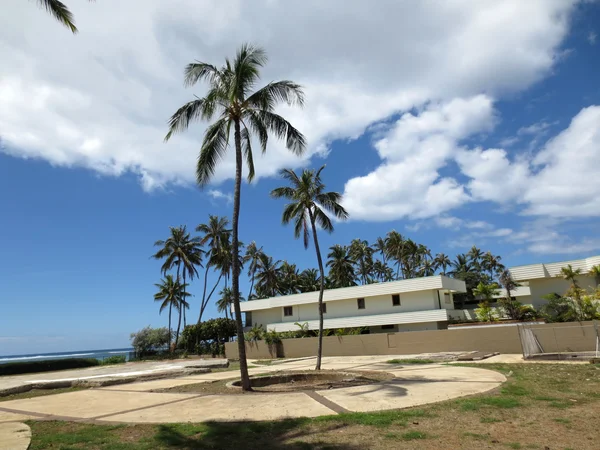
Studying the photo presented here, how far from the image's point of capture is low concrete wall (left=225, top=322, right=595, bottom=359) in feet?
69.3

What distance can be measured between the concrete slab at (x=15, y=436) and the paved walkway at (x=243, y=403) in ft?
3.83

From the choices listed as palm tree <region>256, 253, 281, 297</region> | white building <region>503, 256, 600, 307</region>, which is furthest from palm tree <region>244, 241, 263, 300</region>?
white building <region>503, 256, 600, 307</region>

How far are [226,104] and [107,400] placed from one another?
9.59 metres

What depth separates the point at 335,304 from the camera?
3759 centimetres

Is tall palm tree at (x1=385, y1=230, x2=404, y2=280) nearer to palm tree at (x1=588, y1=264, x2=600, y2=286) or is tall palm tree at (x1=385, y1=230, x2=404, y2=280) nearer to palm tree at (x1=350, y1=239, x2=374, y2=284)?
palm tree at (x1=350, y1=239, x2=374, y2=284)

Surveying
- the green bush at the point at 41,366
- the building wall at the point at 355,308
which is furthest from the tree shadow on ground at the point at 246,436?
the green bush at the point at 41,366

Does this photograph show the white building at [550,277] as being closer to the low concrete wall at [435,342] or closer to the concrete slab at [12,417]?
the low concrete wall at [435,342]

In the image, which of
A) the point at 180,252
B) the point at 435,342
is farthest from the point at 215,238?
the point at 435,342

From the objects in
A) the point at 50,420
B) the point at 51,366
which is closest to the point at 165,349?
the point at 51,366

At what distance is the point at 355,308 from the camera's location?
120ft

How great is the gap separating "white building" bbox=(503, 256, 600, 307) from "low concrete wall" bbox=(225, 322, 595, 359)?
863cm

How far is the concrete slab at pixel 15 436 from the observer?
673cm

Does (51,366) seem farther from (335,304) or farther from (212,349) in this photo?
(335,304)

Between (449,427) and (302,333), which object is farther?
(302,333)
